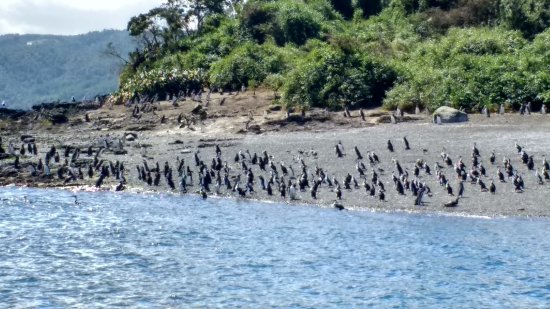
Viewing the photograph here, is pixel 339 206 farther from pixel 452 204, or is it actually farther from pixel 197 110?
pixel 197 110

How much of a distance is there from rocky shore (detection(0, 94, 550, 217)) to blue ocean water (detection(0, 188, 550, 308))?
1639mm

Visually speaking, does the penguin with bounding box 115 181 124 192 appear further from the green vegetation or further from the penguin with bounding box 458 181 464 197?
the green vegetation

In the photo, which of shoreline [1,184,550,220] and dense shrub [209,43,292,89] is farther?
dense shrub [209,43,292,89]

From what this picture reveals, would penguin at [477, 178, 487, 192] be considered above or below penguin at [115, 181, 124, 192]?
above

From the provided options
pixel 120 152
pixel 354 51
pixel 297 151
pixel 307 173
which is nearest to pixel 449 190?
pixel 307 173

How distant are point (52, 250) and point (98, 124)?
24993 millimetres

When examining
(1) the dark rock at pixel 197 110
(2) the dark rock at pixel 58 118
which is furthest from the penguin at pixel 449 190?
(2) the dark rock at pixel 58 118

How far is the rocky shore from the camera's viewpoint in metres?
35.1

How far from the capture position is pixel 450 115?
46125mm

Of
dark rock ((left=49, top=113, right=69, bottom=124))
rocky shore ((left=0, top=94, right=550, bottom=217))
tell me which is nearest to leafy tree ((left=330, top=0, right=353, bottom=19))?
rocky shore ((left=0, top=94, right=550, bottom=217))

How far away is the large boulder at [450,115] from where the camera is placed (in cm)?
4597

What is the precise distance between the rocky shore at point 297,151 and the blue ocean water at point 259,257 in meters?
1.64

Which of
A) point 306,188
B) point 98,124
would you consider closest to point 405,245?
point 306,188

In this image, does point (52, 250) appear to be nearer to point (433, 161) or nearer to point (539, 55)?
point (433, 161)
